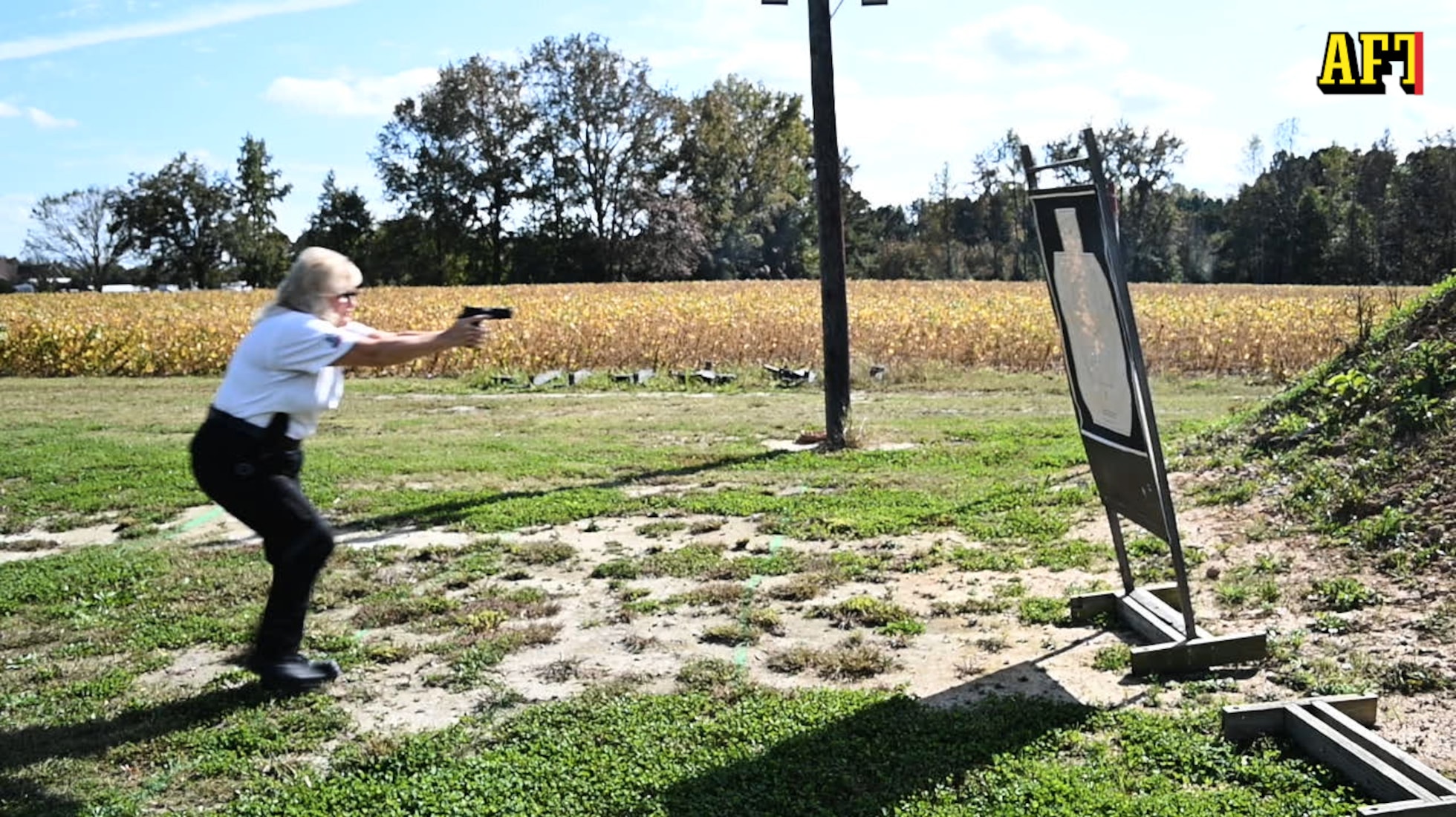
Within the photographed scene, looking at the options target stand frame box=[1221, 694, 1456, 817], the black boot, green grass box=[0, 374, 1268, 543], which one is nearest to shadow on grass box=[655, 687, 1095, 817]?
target stand frame box=[1221, 694, 1456, 817]

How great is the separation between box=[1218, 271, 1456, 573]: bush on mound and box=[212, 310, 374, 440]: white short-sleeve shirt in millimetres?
5032

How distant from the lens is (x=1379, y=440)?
283 inches

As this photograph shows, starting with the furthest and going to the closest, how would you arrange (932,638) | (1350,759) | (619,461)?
1. (619,461)
2. (932,638)
3. (1350,759)

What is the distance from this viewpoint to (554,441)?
12602 mm

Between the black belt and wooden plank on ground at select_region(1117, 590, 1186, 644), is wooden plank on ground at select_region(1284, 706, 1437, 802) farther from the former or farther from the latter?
the black belt

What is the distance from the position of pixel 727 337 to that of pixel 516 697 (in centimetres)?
1745

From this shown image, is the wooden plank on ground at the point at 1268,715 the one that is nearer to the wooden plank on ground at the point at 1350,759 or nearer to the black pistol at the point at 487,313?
the wooden plank on ground at the point at 1350,759

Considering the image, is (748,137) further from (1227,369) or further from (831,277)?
(831,277)

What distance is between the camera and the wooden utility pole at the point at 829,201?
12.1 m

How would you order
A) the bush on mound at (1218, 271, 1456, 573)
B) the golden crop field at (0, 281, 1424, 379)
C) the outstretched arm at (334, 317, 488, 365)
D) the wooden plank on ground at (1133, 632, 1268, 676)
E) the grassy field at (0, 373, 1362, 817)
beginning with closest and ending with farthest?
the grassy field at (0, 373, 1362, 817) → the outstretched arm at (334, 317, 488, 365) → the wooden plank on ground at (1133, 632, 1268, 676) → the bush on mound at (1218, 271, 1456, 573) → the golden crop field at (0, 281, 1424, 379)

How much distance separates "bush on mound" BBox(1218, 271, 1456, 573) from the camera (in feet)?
20.3

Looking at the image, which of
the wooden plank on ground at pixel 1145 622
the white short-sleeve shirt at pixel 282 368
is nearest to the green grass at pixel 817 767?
the wooden plank on ground at pixel 1145 622

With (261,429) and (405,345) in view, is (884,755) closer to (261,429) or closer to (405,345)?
(405,345)

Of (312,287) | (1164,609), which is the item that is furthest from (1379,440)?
(312,287)
